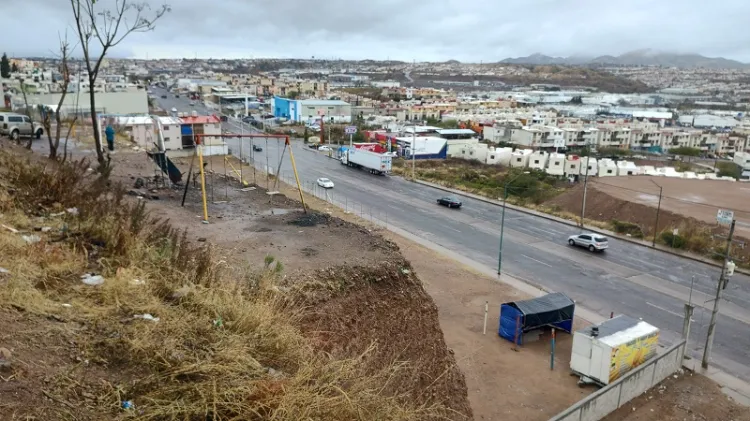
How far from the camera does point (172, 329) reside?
7.82m

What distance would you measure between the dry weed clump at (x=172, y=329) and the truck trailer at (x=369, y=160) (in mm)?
46767

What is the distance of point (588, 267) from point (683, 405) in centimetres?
1451

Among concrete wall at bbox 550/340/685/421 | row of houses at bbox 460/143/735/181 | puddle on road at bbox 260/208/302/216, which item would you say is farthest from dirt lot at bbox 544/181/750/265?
puddle on road at bbox 260/208/302/216

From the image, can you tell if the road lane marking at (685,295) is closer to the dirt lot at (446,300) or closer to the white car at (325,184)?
the dirt lot at (446,300)

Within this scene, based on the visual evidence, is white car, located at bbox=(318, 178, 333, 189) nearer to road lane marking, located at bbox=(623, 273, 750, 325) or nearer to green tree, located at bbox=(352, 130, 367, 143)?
road lane marking, located at bbox=(623, 273, 750, 325)

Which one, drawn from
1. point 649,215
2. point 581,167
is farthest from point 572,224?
point 581,167

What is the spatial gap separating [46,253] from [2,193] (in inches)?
210

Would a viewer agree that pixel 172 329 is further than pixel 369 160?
Answer: No

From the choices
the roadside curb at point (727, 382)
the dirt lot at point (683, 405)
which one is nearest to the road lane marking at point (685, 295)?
the roadside curb at point (727, 382)

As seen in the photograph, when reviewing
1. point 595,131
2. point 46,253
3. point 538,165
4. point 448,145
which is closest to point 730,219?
point 46,253

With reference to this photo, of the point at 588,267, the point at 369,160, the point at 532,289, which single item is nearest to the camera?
the point at 532,289

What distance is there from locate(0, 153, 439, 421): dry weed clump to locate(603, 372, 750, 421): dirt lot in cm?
1045

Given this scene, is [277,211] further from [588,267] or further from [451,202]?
[451,202]

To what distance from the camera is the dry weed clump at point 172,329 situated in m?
6.00
